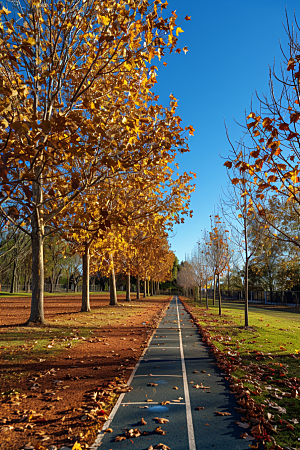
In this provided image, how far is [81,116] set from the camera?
26.6 feet

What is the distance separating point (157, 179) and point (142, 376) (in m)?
8.76

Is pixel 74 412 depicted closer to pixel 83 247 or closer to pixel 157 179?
pixel 157 179

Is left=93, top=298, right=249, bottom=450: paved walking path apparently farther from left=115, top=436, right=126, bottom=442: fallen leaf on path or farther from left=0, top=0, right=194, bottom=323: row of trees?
left=0, top=0, right=194, bottom=323: row of trees

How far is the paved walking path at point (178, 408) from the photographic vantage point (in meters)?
4.08

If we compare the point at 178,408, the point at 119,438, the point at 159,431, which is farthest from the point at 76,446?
the point at 178,408

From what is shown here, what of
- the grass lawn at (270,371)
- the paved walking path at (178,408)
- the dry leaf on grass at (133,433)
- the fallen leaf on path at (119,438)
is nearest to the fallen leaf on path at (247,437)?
the paved walking path at (178,408)

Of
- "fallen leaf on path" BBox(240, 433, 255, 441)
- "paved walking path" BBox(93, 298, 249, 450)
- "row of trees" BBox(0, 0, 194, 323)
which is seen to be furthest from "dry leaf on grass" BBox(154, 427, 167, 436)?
"row of trees" BBox(0, 0, 194, 323)

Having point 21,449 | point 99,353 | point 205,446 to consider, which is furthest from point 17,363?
point 205,446

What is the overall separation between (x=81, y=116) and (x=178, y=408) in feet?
22.1

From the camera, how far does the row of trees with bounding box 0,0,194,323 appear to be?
594cm

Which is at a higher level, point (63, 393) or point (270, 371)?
point (63, 393)

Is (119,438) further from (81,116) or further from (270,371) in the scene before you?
(81,116)

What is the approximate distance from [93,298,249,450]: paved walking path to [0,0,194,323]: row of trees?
334cm

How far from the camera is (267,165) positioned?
719cm
